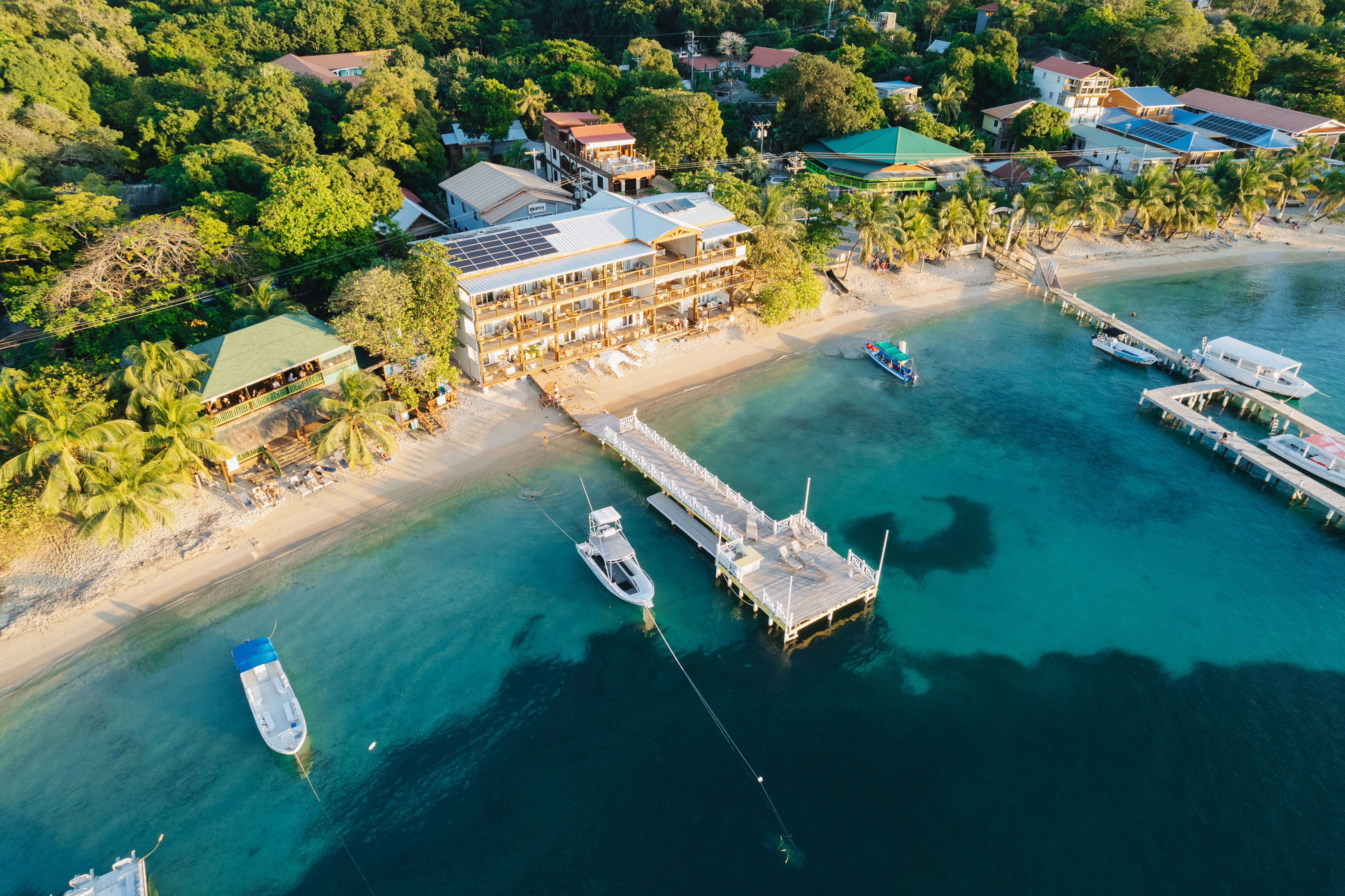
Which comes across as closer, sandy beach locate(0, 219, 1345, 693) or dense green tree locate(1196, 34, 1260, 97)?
sandy beach locate(0, 219, 1345, 693)

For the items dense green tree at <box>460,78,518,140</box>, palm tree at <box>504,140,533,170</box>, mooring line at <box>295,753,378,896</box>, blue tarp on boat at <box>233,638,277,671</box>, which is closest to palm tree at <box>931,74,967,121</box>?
palm tree at <box>504,140,533,170</box>

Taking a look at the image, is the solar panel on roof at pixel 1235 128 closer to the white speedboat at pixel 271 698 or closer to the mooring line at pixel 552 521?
the mooring line at pixel 552 521

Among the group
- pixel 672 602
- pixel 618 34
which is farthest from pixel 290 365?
pixel 618 34

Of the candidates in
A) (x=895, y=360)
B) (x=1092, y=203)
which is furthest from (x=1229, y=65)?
(x=895, y=360)

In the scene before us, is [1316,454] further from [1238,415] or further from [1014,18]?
[1014,18]

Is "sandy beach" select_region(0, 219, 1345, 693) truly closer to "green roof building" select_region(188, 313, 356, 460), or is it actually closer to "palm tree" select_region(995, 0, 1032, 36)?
"green roof building" select_region(188, 313, 356, 460)

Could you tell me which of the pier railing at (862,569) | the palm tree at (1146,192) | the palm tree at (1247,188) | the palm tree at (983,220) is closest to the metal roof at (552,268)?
the pier railing at (862,569)
